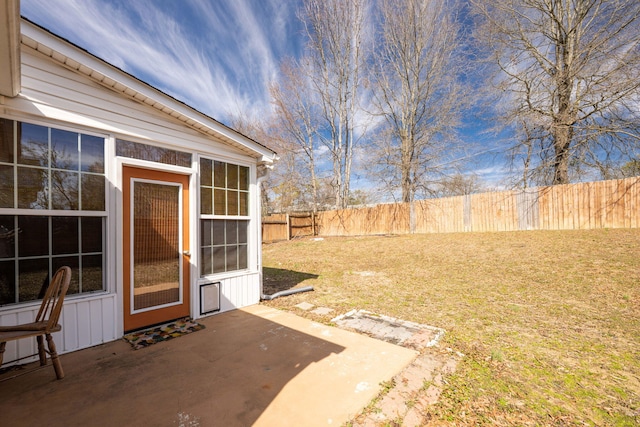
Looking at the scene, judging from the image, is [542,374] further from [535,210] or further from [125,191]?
[535,210]

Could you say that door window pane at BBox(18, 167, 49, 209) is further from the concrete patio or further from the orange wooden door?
the concrete patio

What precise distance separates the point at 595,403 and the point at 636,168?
12343 millimetres

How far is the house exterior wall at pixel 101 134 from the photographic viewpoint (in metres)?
2.54

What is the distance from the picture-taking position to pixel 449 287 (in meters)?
5.22

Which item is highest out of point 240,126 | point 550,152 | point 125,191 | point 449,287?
point 240,126

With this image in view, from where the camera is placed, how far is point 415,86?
45.9 ft

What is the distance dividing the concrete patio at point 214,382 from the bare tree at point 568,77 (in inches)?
421

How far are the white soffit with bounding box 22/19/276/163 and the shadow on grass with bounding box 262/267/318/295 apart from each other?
9.65 ft

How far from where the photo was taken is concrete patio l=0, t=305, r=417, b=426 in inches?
72.2

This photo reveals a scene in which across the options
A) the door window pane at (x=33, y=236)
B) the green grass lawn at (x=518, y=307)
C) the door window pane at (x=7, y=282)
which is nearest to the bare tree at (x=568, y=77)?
the green grass lawn at (x=518, y=307)

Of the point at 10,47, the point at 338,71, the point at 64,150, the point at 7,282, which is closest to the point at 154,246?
the point at 7,282

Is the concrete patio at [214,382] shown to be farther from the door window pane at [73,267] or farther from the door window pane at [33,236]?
the door window pane at [33,236]

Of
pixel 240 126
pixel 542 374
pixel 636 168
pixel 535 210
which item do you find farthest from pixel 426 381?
pixel 240 126

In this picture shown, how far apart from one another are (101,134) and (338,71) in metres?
15.3
